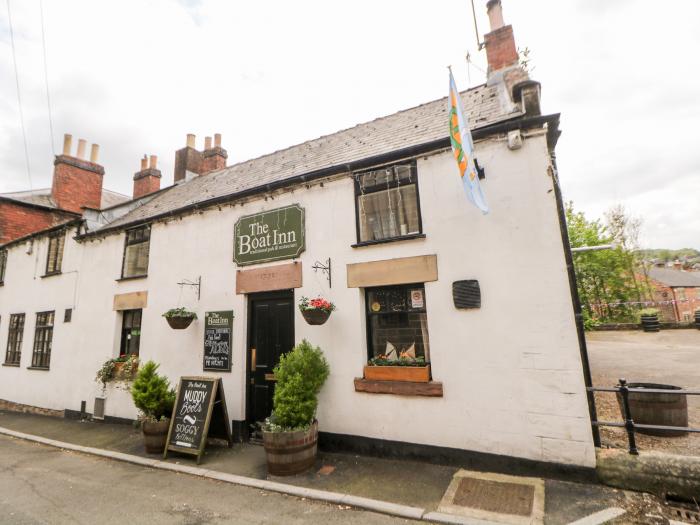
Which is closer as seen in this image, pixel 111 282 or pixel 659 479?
pixel 659 479

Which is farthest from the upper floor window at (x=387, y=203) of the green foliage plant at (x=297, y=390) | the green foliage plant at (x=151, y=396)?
the green foliage plant at (x=151, y=396)

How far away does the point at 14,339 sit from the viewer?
38.6 ft

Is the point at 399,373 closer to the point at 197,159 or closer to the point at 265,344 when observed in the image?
the point at 265,344

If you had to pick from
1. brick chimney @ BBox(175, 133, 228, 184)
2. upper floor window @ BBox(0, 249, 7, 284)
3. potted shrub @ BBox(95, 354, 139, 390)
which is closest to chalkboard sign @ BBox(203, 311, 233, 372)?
potted shrub @ BBox(95, 354, 139, 390)

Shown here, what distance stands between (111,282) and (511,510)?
1033 centimetres

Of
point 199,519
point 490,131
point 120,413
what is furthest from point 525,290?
point 120,413

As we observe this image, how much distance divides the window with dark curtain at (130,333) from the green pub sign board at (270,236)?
12.5 ft

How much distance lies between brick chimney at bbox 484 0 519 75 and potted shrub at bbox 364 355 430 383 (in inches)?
261

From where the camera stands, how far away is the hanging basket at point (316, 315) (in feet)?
18.6

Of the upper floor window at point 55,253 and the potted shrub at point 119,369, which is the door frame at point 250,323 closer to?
the potted shrub at point 119,369

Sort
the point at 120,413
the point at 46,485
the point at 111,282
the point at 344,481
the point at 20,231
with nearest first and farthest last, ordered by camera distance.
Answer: the point at 344,481
the point at 46,485
the point at 120,413
the point at 111,282
the point at 20,231

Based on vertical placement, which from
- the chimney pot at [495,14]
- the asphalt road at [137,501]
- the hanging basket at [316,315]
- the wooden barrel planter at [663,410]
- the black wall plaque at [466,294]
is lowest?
the asphalt road at [137,501]

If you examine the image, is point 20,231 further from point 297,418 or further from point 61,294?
point 297,418

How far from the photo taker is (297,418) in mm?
5184
